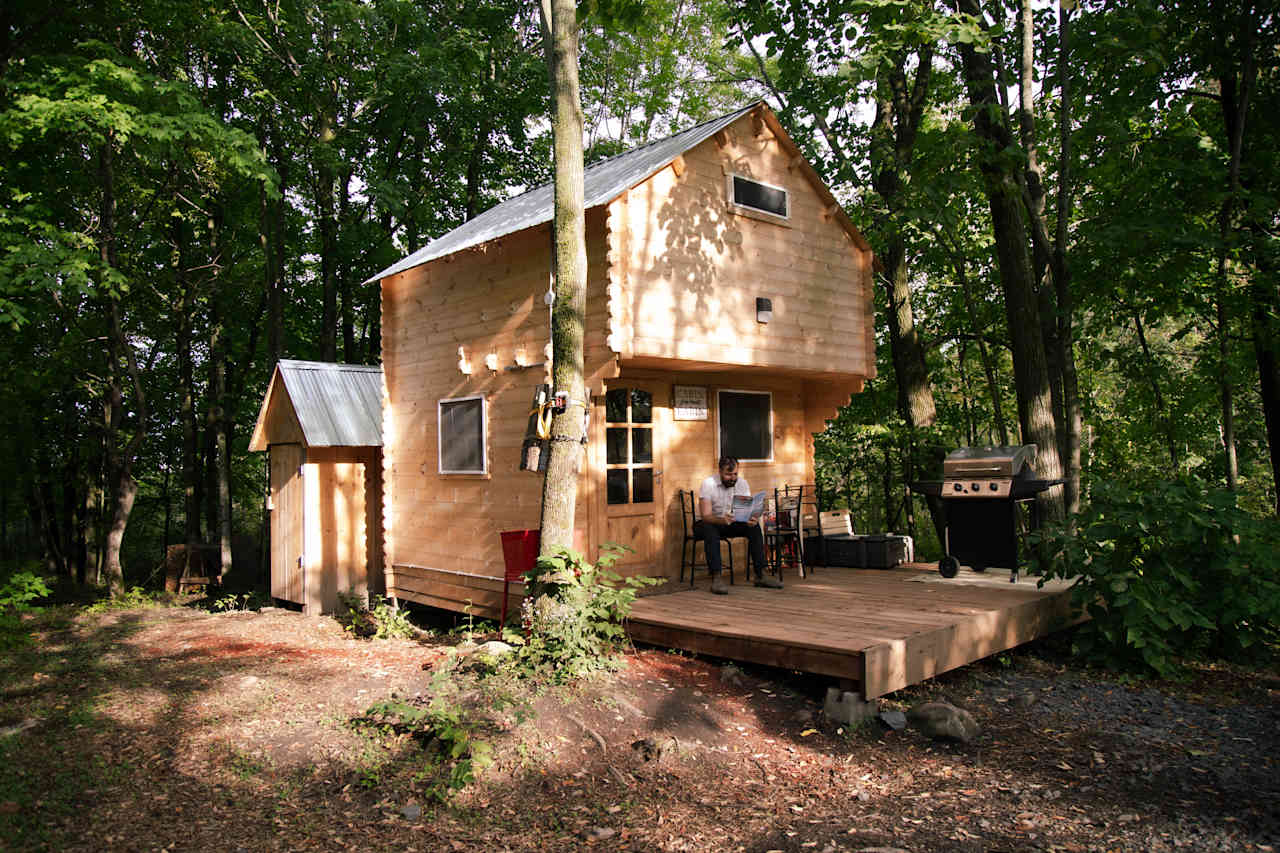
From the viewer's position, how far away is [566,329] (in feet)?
21.8

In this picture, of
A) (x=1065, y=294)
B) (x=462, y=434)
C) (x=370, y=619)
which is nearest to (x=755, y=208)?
(x=1065, y=294)

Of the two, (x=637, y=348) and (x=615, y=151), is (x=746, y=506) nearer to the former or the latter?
(x=637, y=348)

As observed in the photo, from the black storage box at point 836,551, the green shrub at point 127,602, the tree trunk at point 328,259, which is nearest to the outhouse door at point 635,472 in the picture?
the black storage box at point 836,551

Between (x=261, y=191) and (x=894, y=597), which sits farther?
(x=261, y=191)

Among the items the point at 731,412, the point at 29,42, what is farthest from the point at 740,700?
the point at 29,42

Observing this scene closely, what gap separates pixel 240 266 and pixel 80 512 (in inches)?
318

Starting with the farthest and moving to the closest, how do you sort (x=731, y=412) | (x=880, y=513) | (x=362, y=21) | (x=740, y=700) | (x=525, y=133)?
(x=880, y=513) → (x=525, y=133) → (x=362, y=21) → (x=731, y=412) → (x=740, y=700)

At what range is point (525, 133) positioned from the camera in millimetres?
18250

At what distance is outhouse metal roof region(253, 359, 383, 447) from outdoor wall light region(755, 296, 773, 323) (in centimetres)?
512

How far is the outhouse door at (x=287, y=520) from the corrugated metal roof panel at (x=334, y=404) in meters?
0.51

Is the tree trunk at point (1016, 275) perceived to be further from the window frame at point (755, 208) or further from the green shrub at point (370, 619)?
the green shrub at point (370, 619)

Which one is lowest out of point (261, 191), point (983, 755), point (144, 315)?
point (983, 755)

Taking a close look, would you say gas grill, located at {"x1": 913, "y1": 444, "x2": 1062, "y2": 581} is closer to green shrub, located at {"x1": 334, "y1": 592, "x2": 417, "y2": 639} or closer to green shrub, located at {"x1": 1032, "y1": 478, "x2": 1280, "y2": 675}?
green shrub, located at {"x1": 1032, "y1": 478, "x2": 1280, "y2": 675}

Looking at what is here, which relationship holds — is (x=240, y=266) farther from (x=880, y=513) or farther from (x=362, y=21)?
(x=880, y=513)
